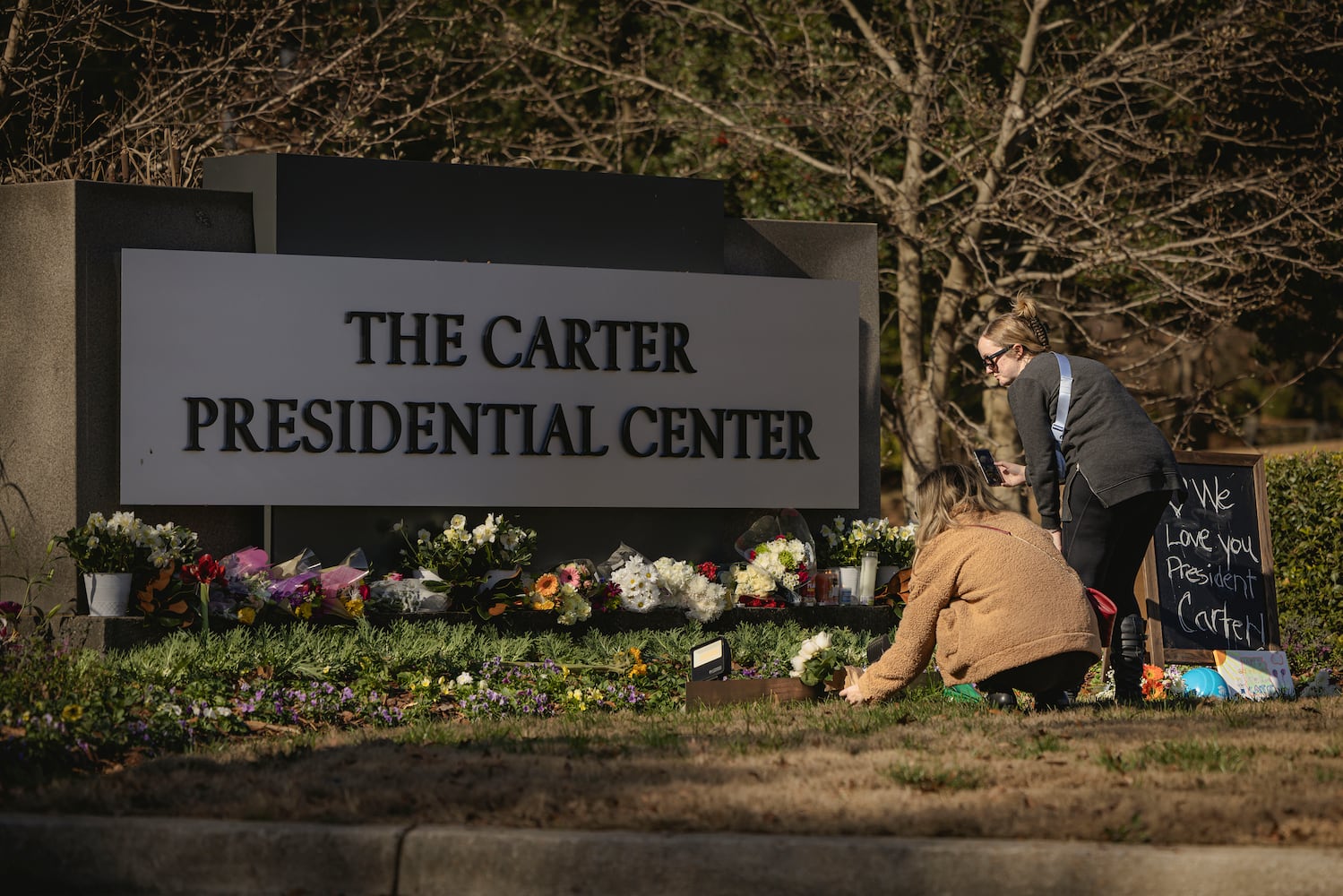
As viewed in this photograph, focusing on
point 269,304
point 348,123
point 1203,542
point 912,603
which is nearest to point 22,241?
point 269,304

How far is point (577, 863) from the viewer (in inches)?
159

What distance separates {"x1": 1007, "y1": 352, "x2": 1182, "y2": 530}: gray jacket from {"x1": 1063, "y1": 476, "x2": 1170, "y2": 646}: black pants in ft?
0.24

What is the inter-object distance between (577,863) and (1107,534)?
11.5ft

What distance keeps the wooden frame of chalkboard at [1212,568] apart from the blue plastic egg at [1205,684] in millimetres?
149

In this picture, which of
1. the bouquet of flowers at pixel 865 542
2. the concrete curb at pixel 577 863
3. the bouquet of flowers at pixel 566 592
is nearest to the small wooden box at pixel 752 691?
the bouquet of flowers at pixel 566 592

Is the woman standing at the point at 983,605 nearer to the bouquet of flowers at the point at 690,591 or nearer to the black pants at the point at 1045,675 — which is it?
the black pants at the point at 1045,675

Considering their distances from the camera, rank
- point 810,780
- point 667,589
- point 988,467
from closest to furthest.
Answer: point 810,780, point 988,467, point 667,589

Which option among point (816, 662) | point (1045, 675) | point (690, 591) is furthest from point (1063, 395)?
point (690, 591)

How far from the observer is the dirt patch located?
4.29m

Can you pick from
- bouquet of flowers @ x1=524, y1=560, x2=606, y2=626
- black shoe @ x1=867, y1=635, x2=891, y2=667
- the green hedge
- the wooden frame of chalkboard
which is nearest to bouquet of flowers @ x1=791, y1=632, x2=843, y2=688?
Answer: black shoe @ x1=867, y1=635, x2=891, y2=667

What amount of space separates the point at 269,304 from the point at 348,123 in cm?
442

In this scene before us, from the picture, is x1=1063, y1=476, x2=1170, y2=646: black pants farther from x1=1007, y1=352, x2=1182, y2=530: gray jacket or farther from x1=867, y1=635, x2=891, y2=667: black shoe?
x1=867, y1=635, x2=891, y2=667: black shoe

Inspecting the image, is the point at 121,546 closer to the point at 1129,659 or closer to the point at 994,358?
the point at 994,358

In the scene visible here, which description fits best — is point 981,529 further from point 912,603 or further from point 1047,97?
point 1047,97
